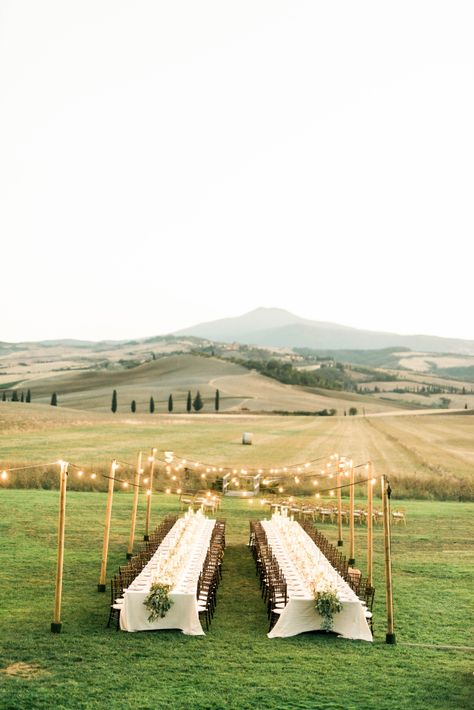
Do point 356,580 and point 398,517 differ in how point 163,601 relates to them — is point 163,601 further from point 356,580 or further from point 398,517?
point 398,517

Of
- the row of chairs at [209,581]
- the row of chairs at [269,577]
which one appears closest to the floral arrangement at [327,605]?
the row of chairs at [269,577]

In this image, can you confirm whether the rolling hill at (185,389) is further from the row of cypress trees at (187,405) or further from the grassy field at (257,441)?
the grassy field at (257,441)

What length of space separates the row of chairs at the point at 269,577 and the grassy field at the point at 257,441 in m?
17.8

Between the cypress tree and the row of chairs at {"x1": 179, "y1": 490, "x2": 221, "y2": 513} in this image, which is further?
the cypress tree

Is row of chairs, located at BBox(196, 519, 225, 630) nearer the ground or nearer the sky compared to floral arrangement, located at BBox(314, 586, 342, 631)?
nearer the ground

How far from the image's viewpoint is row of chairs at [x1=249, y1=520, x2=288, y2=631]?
56.7 feet

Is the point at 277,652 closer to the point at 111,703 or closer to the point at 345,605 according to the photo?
the point at 345,605

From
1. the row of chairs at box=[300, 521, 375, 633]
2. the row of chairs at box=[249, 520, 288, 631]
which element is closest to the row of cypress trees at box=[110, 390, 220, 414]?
the row of chairs at box=[249, 520, 288, 631]

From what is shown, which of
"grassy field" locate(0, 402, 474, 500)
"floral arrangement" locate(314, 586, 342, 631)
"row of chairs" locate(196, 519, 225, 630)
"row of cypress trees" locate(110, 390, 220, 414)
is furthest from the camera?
"row of cypress trees" locate(110, 390, 220, 414)

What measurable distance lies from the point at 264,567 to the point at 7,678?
8652 mm

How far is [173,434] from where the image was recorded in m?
73.9

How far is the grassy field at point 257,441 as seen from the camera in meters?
47.8

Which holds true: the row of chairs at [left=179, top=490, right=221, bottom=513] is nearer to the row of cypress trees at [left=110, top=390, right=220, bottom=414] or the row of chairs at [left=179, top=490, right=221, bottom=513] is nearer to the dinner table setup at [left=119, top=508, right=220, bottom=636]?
the dinner table setup at [left=119, top=508, right=220, bottom=636]

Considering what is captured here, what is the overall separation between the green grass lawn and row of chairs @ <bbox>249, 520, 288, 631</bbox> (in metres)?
0.38
